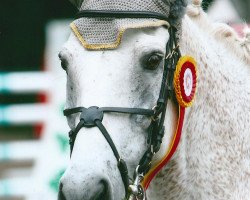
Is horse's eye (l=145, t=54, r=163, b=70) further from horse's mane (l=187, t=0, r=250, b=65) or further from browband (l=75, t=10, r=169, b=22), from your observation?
horse's mane (l=187, t=0, r=250, b=65)

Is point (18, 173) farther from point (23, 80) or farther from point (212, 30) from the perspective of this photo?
point (212, 30)

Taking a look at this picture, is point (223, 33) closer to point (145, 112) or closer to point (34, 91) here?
point (145, 112)

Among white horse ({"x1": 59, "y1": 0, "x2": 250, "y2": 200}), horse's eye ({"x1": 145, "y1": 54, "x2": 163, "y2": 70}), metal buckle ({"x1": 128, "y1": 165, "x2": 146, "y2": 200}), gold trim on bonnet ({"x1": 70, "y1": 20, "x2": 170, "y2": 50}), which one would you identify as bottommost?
metal buckle ({"x1": 128, "y1": 165, "x2": 146, "y2": 200})

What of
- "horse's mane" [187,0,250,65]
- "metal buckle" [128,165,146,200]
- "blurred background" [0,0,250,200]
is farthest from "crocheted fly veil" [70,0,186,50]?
"blurred background" [0,0,250,200]

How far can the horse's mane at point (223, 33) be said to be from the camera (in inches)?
166

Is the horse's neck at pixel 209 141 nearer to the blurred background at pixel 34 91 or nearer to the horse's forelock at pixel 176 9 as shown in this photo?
the horse's forelock at pixel 176 9

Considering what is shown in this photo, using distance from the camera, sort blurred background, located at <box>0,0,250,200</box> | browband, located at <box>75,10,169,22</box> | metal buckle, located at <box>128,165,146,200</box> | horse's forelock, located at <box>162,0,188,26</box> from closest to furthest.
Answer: metal buckle, located at <box>128,165,146,200</box>, browband, located at <box>75,10,169,22</box>, horse's forelock, located at <box>162,0,188,26</box>, blurred background, located at <box>0,0,250,200</box>

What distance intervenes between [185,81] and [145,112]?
0.34m

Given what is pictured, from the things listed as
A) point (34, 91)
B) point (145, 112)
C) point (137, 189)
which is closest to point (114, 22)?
point (145, 112)

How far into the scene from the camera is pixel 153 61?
3.62 metres

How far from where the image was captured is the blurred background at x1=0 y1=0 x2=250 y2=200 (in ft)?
23.5

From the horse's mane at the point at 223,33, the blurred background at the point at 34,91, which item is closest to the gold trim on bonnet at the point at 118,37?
the horse's mane at the point at 223,33

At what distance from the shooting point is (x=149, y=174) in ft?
12.5

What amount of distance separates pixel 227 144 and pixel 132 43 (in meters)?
0.82
